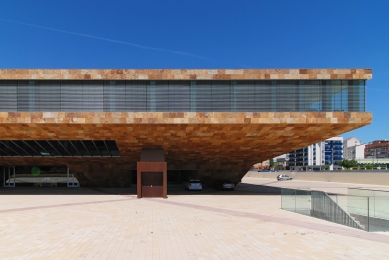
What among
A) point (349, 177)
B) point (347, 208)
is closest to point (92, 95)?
point (347, 208)

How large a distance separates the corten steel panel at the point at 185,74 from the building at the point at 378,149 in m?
180

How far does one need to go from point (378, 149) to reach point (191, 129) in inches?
7958

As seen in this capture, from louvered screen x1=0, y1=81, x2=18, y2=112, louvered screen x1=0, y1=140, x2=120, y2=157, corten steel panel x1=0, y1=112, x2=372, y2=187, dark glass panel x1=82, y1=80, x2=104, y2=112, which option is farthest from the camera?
louvered screen x1=0, y1=140, x2=120, y2=157

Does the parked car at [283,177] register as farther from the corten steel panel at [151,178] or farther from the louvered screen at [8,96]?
the louvered screen at [8,96]

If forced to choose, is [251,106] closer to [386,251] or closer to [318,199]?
[318,199]

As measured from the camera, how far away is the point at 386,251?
29.4 feet

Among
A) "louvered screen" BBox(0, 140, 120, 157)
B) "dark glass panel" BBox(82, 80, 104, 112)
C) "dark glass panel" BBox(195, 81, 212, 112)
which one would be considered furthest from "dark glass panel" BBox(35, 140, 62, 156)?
"dark glass panel" BBox(195, 81, 212, 112)

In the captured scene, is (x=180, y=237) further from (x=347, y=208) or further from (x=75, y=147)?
(x=75, y=147)

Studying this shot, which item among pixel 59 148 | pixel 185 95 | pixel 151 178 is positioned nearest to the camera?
pixel 185 95

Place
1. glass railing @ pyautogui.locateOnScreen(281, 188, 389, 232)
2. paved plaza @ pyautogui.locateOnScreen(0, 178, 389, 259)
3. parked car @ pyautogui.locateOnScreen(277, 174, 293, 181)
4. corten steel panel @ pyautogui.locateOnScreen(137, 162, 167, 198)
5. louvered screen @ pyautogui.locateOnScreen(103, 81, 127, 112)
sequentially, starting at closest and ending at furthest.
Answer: paved plaza @ pyautogui.locateOnScreen(0, 178, 389, 259) → glass railing @ pyautogui.locateOnScreen(281, 188, 389, 232) → louvered screen @ pyautogui.locateOnScreen(103, 81, 127, 112) → corten steel panel @ pyautogui.locateOnScreen(137, 162, 167, 198) → parked car @ pyautogui.locateOnScreen(277, 174, 293, 181)

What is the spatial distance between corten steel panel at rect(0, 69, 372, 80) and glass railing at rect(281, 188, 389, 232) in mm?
9706

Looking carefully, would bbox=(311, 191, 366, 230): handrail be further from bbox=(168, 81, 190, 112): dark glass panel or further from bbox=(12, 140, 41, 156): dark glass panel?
bbox=(12, 140, 41, 156): dark glass panel

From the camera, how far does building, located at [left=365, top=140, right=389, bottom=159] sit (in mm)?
183125

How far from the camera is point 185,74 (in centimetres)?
2283
